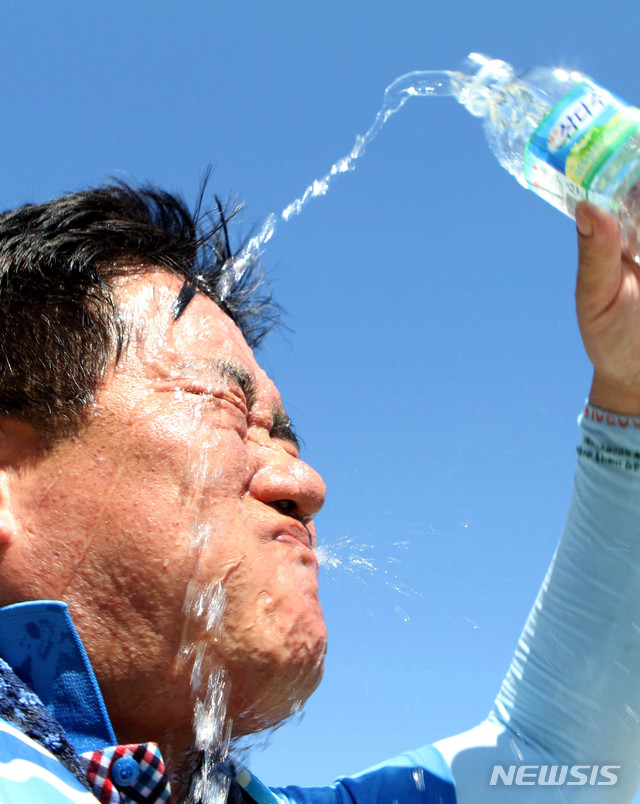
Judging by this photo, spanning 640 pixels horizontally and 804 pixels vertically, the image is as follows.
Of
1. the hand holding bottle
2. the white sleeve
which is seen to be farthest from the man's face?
the hand holding bottle

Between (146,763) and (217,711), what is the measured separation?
0.37 metres

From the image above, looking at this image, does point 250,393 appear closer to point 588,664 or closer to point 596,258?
point 596,258

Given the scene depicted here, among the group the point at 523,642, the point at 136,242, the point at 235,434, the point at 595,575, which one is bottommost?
the point at 523,642

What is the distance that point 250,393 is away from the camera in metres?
2.46

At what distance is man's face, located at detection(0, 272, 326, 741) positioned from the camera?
1.94 metres

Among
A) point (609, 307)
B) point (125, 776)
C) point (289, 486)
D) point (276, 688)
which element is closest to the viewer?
point (125, 776)

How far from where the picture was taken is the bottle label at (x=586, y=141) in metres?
2.31

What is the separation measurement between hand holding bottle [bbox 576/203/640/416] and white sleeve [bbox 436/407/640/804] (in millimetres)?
121

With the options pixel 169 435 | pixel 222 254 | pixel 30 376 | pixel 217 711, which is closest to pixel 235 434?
pixel 169 435

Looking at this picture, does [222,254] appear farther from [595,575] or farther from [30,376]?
[595,575]

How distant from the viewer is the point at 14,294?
7.57ft

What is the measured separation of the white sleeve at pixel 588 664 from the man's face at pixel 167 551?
33.6 inches

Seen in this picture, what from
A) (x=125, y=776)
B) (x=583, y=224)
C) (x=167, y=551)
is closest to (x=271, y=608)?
(x=167, y=551)

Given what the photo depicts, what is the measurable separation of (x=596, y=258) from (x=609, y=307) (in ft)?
0.55
